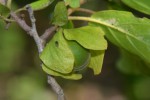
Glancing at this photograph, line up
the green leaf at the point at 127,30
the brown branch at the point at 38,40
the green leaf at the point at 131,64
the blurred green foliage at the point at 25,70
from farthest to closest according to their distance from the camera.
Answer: the blurred green foliage at the point at 25,70 → the green leaf at the point at 131,64 → the green leaf at the point at 127,30 → the brown branch at the point at 38,40

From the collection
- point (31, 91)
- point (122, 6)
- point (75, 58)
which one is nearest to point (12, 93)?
point (31, 91)

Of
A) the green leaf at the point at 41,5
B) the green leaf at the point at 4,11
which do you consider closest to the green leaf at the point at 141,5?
the green leaf at the point at 41,5

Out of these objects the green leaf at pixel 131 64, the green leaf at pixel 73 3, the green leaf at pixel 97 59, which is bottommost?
the green leaf at pixel 131 64

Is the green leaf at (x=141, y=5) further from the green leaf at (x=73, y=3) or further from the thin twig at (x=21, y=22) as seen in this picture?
the thin twig at (x=21, y=22)

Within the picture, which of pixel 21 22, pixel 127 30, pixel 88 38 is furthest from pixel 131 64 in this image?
pixel 21 22

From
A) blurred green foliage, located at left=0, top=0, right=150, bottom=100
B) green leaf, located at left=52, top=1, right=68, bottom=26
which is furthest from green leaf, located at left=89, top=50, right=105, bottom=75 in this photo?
blurred green foliage, located at left=0, top=0, right=150, bottom=100
